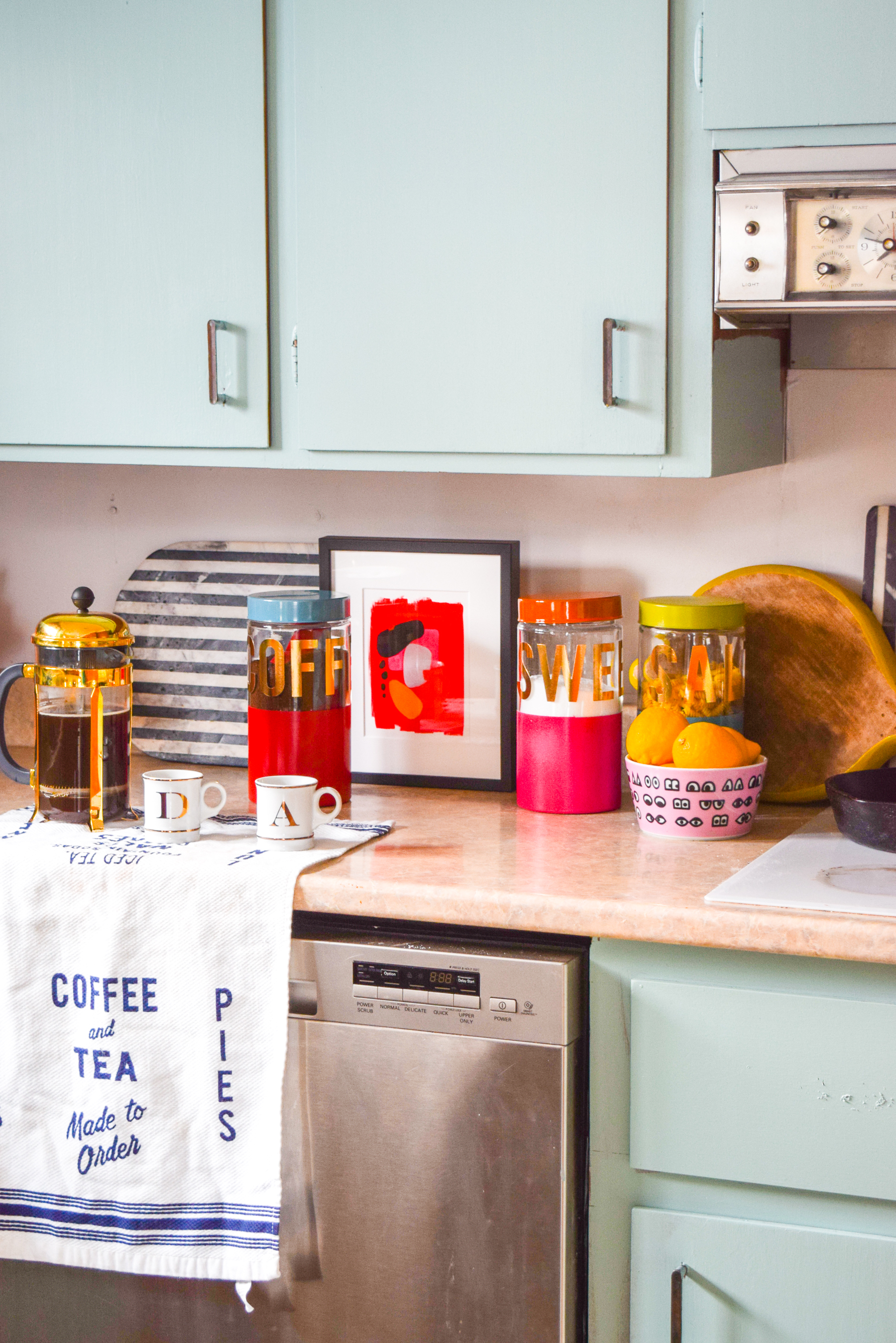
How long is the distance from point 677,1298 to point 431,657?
94cm

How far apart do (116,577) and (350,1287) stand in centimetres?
120

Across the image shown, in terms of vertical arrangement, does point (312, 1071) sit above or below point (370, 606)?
below

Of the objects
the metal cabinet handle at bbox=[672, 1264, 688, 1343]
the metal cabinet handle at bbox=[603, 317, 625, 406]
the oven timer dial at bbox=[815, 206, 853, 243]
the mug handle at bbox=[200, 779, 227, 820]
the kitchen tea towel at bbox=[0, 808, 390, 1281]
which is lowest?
the metal cabinet handle at bbox=[672, 1264, 688, 1343]

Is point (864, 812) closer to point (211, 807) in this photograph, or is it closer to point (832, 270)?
point (832, 270)

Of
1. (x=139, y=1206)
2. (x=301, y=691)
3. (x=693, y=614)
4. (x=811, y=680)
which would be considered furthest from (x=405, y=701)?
(x=139, y=1206)

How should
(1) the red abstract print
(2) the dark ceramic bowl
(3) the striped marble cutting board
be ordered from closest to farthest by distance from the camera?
(2) the dark ceramic bowl → (1) the red abstract print → (3) the striped marble cutting board

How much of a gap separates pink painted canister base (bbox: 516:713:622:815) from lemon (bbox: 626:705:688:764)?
0.25ft

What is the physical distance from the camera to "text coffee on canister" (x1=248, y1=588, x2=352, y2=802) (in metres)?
1.82

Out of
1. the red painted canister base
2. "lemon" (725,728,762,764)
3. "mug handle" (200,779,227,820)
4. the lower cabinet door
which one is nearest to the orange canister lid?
the red painted canister base

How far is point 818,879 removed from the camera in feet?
4.86

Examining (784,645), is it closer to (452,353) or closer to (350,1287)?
(452,353)

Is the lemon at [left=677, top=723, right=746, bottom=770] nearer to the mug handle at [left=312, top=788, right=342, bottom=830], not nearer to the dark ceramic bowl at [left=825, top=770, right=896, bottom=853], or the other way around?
the dark ceramic bowl at [left=825, top=770, right=896, bottom=853]

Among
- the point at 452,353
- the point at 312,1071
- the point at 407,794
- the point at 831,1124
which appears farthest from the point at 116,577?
the point at 831,1124

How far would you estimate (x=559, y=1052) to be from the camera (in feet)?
4.65
